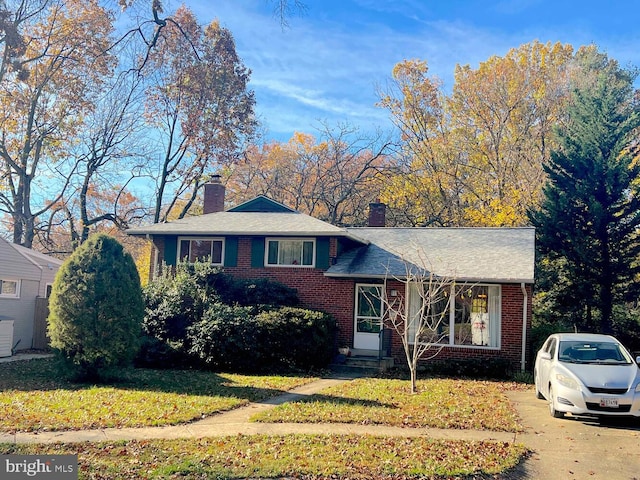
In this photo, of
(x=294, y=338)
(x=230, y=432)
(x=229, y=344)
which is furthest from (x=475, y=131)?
(x=230, y=432)

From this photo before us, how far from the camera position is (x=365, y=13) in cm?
783

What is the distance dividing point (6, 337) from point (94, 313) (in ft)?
25.3

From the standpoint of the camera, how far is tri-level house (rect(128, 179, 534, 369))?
16.4 m

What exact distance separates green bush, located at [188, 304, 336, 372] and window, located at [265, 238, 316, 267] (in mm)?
2802

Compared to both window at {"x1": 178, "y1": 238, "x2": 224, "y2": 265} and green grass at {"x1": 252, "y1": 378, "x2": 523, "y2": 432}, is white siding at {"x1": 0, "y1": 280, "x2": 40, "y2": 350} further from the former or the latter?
green grass at {"x1": 252, "y1": 378, "x2": 523, "y2": 432}

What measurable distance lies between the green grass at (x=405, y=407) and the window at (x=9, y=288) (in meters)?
13.4

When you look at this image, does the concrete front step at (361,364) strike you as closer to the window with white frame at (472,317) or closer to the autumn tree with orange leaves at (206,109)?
the window with white frame at (472,317)

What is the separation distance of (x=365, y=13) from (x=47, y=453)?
724cm

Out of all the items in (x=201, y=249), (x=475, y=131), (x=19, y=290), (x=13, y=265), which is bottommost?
(x=19, y=290)

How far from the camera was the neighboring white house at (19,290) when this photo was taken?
18969 millimetres

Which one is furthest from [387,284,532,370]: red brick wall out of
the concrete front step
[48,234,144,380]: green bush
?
[48,234,144,380]: green bush

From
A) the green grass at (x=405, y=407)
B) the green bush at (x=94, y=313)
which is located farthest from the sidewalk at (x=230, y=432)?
the green bush at (x=94, y=313)

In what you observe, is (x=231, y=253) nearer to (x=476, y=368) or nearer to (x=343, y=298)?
(x=343, y=298)

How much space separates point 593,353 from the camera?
10641mm
